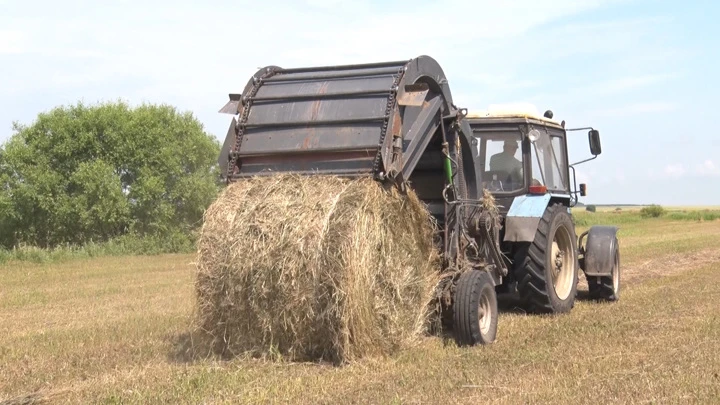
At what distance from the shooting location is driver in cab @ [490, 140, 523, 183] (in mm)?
10039

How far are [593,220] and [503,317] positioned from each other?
4135 cm

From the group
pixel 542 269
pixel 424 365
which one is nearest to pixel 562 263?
pixel 542 269

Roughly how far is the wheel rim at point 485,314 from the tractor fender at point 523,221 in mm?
1505

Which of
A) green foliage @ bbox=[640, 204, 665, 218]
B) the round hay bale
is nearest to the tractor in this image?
the round hay bale

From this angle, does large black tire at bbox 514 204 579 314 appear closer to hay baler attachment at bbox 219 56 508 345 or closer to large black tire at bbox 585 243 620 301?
large black tire at bbox 585 243 620 301

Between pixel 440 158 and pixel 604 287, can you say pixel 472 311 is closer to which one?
pixel 440 158

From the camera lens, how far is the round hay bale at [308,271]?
6219 mm

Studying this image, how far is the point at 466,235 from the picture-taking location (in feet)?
27.2

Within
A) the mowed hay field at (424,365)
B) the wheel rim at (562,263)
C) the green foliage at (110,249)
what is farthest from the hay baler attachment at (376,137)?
the green foliage at (110,249)

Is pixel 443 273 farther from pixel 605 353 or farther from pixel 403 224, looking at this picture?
pixel 605 353

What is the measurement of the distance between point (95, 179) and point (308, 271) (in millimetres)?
28598

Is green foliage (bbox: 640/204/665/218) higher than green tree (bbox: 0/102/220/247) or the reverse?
the reverse

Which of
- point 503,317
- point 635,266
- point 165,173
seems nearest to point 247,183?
point 503,317

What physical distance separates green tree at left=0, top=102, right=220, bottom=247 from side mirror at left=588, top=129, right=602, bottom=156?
23799 millimetres
